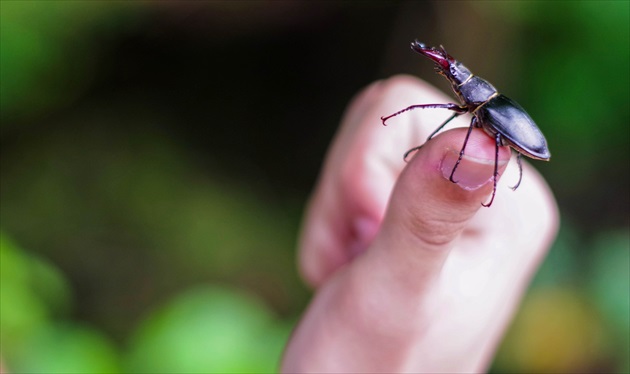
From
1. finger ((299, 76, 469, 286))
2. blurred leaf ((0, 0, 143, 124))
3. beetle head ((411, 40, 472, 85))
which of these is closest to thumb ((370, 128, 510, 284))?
beetle head ((411, 40, 472, 85))

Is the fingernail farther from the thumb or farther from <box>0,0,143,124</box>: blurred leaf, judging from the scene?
<box>0,0,143,124</box>: blurred leaf

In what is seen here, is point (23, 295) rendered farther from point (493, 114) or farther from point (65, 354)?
point (493, 114)

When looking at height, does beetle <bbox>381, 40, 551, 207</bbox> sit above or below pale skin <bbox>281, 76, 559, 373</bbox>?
above

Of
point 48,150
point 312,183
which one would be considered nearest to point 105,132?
point 48,150

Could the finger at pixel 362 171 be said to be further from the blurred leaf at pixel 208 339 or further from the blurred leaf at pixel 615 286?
the blurred leaf at pixel 615 286

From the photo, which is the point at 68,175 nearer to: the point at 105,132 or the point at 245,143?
the point at 105,132

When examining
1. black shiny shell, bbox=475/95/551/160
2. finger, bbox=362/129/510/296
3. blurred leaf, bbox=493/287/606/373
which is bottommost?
blurred leaf, bbox=493/287/606/373

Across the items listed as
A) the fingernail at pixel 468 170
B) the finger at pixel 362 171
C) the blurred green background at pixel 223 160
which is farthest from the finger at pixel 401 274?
the blurred green background at pixel 223 160
